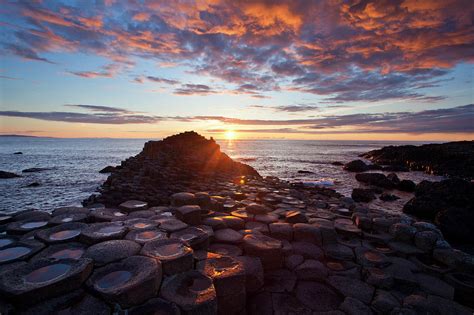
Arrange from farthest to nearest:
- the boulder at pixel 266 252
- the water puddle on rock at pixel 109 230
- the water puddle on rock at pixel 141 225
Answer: the water puddle on rock at pixel 141 225
the boulder at pixel 266 252
the water puddle on rock at pixel 109 230

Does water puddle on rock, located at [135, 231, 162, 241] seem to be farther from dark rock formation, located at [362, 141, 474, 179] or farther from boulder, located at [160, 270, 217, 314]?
dark rock formation, located at [362, 141, 474, 179]

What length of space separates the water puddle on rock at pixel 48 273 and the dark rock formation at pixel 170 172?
6075mm

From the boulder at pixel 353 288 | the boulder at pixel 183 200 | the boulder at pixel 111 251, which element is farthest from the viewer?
the boulder at pixel 183 200

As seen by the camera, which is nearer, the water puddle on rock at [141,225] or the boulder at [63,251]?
the boulder at [63,251]

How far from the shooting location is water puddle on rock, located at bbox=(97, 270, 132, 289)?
11.3ft

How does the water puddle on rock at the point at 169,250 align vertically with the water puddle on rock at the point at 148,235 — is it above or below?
above

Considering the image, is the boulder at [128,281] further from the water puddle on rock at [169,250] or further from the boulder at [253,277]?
the boulder at [253,277]

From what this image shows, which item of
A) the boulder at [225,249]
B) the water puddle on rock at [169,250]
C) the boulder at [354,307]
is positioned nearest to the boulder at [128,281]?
the water puddle on rock at [169,250]

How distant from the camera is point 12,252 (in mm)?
4277

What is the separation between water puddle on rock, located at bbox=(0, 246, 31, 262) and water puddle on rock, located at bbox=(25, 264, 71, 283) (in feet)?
2.71

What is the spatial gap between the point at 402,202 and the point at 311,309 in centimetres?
1524

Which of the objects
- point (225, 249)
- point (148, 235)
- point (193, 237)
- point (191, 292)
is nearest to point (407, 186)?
point (225, 249)

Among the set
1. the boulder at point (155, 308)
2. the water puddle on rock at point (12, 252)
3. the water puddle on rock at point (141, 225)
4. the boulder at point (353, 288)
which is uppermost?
the water puddle on rock at point (141, 225)

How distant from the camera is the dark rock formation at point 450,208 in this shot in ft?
28.8
